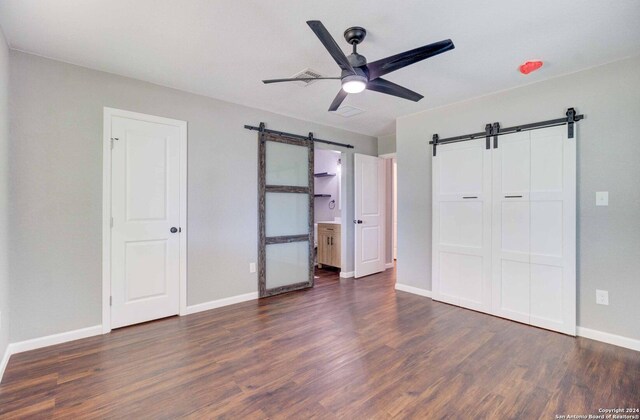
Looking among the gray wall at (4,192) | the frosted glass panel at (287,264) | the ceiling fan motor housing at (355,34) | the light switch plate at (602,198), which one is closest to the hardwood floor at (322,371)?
the gray wall at (4,192)

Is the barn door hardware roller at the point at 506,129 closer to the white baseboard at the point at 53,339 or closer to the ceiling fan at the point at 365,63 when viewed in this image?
the ceiling fan at the point at 365,63

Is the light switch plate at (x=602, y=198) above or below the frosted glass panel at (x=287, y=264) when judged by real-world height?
above

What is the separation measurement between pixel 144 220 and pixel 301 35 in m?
2.32

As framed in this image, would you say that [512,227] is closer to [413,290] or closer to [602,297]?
[602,297]

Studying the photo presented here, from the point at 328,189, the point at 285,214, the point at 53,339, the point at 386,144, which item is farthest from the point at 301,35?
the point at 328,189

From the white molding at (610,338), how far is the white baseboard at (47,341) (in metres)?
4.51

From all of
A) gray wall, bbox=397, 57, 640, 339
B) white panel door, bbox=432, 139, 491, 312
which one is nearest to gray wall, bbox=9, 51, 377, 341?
white panel door, bbox=432, 139, 491, 312

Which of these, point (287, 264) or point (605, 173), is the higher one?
point (605, 173)

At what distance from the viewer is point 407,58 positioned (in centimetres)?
196

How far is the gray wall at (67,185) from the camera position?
244cm

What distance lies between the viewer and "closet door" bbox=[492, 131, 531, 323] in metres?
3.07

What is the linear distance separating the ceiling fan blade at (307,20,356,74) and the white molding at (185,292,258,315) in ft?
9.50

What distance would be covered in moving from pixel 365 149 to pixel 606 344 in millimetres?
3882

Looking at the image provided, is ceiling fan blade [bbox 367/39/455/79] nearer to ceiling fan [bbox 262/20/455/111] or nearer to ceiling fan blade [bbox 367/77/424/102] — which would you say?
ceiling fan [bbox 262/20/455/111]
